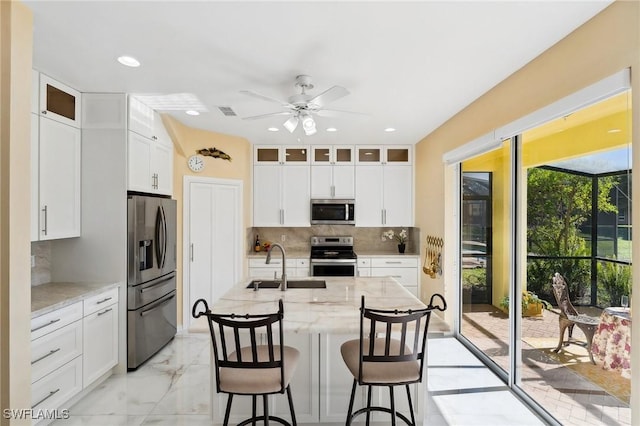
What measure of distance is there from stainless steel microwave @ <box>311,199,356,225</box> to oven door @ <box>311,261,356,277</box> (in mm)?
637

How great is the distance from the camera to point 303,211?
532cm

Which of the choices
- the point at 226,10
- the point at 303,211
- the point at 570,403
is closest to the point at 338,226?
the point at 303,211

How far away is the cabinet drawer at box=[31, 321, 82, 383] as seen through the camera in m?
2.21

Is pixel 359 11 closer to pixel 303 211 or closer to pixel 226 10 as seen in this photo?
pixel 226 10

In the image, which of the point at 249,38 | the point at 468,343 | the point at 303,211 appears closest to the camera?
the point at 249,38

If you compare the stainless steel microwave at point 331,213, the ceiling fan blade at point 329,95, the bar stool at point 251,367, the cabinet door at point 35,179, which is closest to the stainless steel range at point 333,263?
the stainless steel microwave at point 331,213

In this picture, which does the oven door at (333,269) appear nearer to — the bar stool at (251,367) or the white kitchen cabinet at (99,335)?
→ the white kitchen cabinet at (99,335)

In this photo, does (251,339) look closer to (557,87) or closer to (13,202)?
(13,202)

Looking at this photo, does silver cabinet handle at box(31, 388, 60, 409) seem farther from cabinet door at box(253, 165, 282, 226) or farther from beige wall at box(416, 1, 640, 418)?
beige wall at box(416, 1, 640, 418)

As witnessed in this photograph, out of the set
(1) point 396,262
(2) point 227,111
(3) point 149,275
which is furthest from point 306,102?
(1) point 396,262

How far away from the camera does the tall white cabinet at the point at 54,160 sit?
255cm

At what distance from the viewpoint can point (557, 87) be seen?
2.18 meters

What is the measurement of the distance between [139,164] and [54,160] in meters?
0.70

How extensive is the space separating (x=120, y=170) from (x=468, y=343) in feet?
13.2
